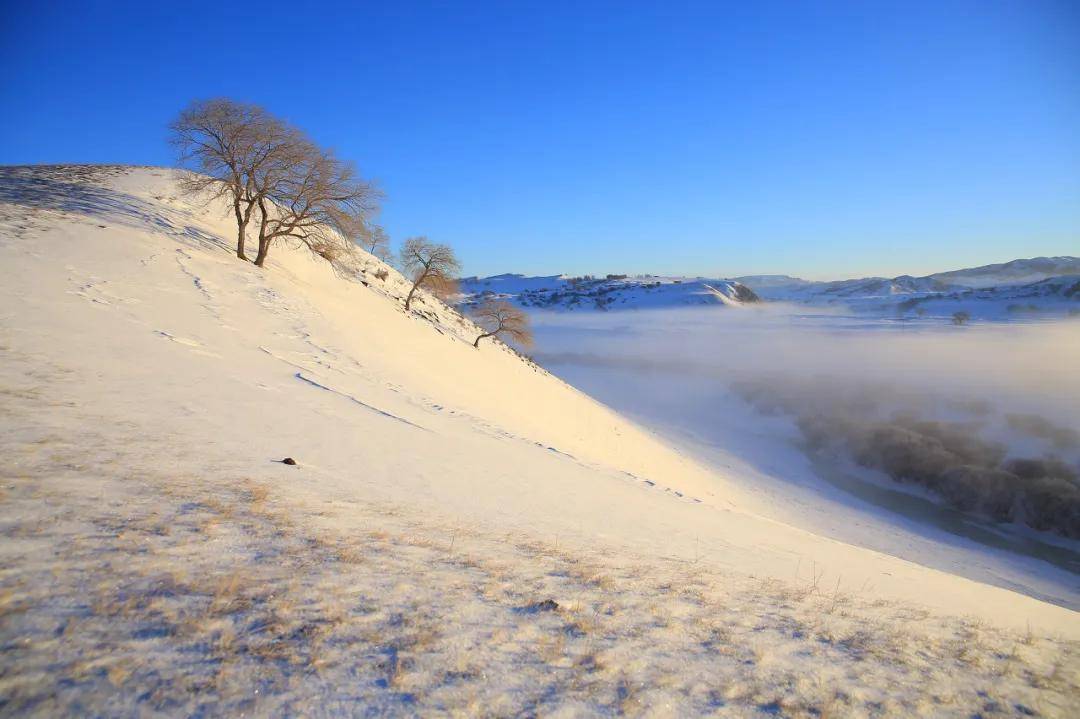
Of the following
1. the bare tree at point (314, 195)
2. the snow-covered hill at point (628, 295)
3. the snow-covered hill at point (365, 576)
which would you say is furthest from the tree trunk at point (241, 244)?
the snow-covered hill at point (628, 295)

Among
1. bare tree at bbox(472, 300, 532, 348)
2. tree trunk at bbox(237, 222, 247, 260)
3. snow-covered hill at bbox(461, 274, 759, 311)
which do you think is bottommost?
bare tree at bbox(472, 300, 532, 348)

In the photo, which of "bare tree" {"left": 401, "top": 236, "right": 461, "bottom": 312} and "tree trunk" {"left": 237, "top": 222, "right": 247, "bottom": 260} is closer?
"tree trunk" {"left": 237, "top": 222, "right": 247, "bottom": 260}

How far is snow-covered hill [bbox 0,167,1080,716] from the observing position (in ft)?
8.84

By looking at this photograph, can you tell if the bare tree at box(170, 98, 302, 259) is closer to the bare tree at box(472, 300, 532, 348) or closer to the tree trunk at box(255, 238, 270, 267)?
the tree trunk at box(255, 238, 270, 267)

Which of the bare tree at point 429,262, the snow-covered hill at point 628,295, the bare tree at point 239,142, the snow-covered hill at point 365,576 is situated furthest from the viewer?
the snow-covered hill at point 628,295

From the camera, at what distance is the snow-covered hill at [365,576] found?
2.69m

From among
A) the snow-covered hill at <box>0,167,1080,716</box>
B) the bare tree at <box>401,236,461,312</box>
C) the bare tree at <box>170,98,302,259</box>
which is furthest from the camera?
the bare tree at <box>401,236,461,312</box>

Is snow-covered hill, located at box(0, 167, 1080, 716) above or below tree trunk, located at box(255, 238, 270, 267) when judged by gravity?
→ below

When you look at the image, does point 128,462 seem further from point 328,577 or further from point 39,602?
point 328,577

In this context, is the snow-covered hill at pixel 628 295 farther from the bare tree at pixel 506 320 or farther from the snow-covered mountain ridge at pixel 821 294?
the bare tree at pixel 506 320

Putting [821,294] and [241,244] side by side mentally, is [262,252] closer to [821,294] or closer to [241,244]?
[241,244]

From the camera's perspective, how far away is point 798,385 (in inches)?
1815

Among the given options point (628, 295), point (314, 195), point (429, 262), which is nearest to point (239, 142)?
point (314, 195)

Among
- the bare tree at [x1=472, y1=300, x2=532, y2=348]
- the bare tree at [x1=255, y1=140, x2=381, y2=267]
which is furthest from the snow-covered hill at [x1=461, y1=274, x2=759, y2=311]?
the bare tree at [x1=255, y1=140, x2=381, y2=267]
